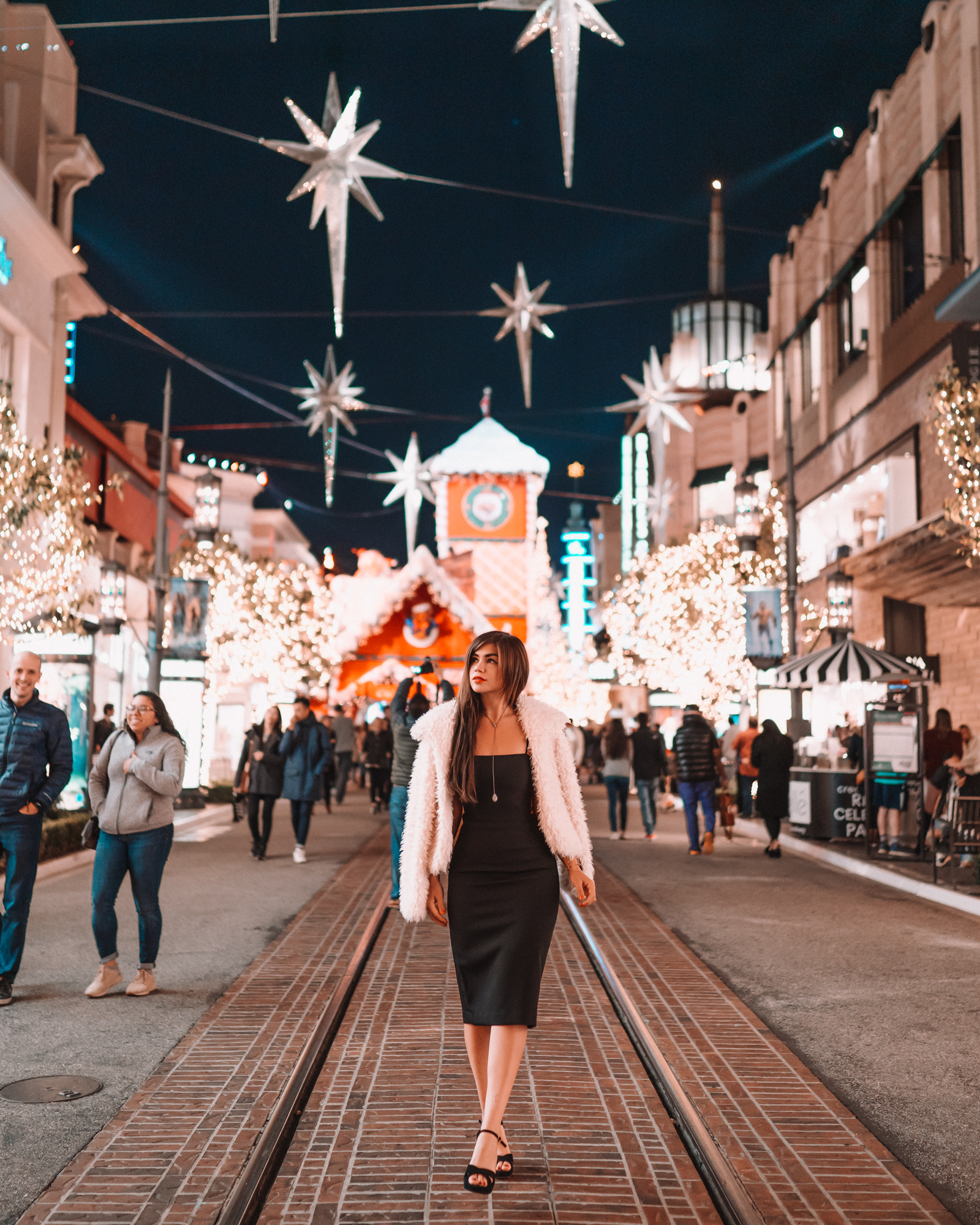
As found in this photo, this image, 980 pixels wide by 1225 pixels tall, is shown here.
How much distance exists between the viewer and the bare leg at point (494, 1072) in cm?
454

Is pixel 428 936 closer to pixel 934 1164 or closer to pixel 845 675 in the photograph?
pixel 934 1164

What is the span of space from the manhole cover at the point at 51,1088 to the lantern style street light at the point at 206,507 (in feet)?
64.4

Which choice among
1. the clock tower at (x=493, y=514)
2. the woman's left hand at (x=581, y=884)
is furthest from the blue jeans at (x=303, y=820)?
the clock tower at (x=493, y=514)

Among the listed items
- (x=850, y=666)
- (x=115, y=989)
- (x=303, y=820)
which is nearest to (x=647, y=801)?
(x=850, y=666)

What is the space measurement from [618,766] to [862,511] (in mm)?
15091

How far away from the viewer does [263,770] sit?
52.8 ft

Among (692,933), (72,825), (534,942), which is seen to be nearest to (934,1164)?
(534,942)

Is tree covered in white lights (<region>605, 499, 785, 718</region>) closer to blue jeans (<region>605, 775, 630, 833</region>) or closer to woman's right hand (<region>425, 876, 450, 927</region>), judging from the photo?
blue jeans (<region>605, 775, 630, 833</region>)

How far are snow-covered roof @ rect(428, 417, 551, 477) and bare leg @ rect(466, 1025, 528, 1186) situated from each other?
37.3 m

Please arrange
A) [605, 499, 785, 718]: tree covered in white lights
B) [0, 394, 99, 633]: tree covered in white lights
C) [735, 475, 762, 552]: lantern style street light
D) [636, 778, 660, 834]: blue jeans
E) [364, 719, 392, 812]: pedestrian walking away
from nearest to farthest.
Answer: [0, 394, 99, 633]: tree covered in white lights < [636, 778, 660, 834]: blue jeans < [364, 719, 392, 812]: pedestrian walking away < [735, 475, 762, 552]: lantern style street light < [605, 499, 785, 718]: tree covered in white lights

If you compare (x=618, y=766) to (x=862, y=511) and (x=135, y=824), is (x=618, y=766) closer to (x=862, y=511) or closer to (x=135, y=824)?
(x=135, y=824)

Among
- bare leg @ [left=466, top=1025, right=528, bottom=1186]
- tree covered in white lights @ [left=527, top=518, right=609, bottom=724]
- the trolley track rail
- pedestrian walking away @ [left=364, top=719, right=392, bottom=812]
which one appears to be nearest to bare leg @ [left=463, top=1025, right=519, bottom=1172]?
bare leg @ [left=466, top=1025, right=528, bottom=1186]

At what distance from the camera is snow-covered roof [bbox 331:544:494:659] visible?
112 ft

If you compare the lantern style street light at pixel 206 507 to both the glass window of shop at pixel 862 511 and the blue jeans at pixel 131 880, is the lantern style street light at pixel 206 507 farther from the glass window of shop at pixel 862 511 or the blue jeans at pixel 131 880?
the blue jeans at pixel 131 880
